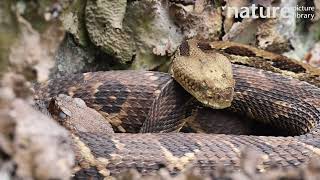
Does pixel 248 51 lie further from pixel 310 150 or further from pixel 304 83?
pixel 310 150

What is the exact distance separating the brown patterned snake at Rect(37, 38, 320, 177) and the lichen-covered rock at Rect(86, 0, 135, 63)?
Answer: 1.46 ft

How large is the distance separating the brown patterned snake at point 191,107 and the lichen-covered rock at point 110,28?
0.44 meters

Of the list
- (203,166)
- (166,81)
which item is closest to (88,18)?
(166,81)

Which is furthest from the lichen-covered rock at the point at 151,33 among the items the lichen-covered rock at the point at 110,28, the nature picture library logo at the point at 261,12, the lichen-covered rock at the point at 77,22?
the nature picture library logo at the point at 261,12

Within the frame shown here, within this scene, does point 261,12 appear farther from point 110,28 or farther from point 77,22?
point 77,22

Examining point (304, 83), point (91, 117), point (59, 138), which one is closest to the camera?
point (59, 138)

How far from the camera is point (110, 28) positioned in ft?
15.9

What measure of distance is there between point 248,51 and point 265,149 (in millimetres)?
1740

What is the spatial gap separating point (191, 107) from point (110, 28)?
3.43ft

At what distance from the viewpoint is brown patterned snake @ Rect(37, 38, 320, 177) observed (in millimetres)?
3234

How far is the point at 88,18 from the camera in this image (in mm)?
4809

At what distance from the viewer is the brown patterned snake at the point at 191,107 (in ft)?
10.6

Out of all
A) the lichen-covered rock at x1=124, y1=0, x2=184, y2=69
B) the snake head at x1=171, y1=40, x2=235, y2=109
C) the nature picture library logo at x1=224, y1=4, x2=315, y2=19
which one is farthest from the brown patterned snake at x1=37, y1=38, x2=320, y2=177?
the nature picture library logo at x1=224, y1=4, x2=315, y2=19

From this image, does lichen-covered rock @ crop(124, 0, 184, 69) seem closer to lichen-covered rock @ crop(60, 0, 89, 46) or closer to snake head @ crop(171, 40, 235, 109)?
lichen-covered rock @ crop(60, 0, 89, 46)
